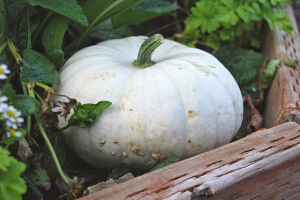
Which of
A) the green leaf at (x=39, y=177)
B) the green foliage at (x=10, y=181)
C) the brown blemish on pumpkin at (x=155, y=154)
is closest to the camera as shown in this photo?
the green foliage at (x=10, y=181)

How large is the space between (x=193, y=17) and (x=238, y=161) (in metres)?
0.77

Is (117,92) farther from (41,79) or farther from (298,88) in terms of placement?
(298,88)

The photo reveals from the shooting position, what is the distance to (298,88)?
5.29 ft

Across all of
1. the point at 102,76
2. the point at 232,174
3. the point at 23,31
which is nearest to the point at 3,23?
the point at 23,31

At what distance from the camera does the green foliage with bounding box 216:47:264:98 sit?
1.76 m

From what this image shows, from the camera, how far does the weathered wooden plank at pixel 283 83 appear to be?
1.50 m

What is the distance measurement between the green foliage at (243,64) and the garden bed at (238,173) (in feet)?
0.85

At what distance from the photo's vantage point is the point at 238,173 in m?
1.17

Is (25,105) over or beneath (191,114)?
over

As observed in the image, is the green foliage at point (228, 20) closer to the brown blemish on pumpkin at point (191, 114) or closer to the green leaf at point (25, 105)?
the brown blemish on pumpkin at point (191, 114)

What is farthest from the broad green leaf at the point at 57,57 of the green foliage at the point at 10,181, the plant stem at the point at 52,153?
the green foliage at the point at 10,181

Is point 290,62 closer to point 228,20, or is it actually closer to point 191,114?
point 228,20

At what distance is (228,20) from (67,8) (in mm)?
609

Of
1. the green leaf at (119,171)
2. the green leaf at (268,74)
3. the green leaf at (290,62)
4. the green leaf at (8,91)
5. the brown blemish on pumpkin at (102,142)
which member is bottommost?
the green leaf at (119,171)
